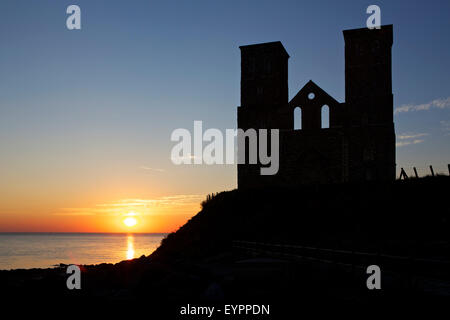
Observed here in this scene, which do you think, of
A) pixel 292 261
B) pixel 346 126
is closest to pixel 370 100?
pixel 346 126

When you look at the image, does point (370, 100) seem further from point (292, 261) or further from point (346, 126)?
point (292, 261)

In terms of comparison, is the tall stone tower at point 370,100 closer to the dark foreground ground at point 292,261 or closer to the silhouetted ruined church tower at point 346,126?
the silhouetted ruined church tower at point 346,126

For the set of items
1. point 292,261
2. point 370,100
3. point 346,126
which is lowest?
point 292,261

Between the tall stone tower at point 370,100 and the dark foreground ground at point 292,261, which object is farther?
the tall stone tower at point 370,100

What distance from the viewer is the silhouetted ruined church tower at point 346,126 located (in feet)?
149

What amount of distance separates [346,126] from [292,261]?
32.6 m

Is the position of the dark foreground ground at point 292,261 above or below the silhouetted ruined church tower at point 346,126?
below

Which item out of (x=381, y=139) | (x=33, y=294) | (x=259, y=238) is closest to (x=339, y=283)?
(x=33, y=294)

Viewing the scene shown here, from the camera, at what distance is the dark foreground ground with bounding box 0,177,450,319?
14242mm

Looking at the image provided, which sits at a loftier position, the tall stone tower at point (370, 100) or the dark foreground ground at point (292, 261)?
the tall stone tower at point (370, 100)

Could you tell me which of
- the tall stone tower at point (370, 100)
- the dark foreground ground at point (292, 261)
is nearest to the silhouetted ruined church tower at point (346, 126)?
the tall stone tower at point (370, 100)

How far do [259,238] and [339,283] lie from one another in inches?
650

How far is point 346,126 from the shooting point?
153ft

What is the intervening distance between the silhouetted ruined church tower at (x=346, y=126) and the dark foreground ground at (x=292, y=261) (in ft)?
25.8
